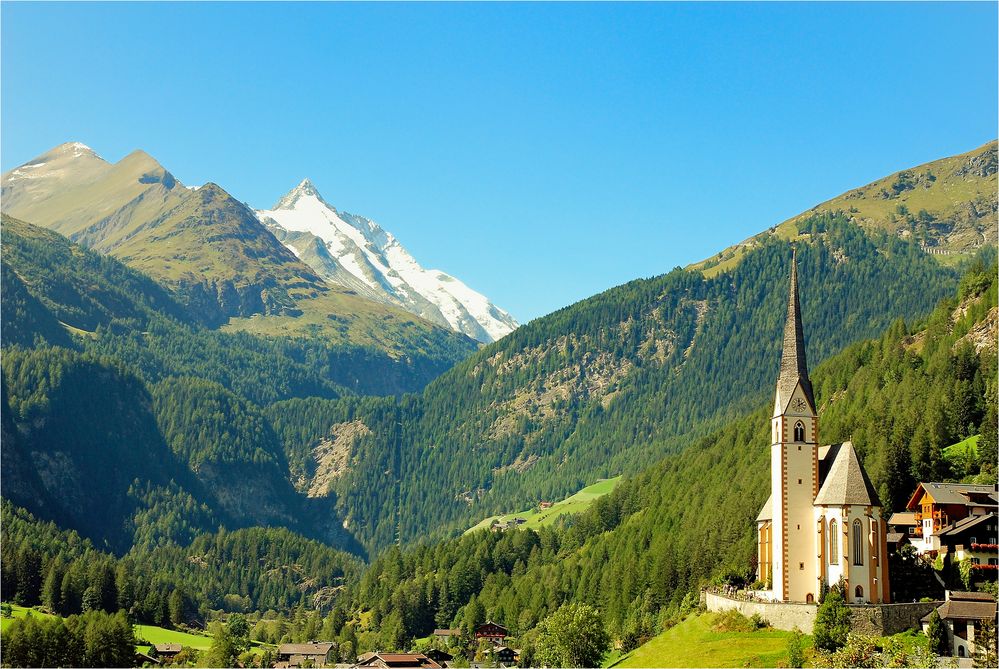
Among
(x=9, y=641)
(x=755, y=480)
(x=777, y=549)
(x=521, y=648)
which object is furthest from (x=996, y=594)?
(x=9, y=641)

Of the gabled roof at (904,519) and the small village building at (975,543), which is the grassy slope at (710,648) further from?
the gabled roof at (904,519)

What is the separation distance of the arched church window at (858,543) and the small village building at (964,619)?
839 cm

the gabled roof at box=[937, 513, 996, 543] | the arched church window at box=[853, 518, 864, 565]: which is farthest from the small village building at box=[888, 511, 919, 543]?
the arched church window at box=[853, 518, 864, 565]

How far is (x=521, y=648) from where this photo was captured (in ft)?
637

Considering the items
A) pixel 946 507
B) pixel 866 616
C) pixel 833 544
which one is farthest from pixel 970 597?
pixel 946 507

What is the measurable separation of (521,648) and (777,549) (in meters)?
75.9

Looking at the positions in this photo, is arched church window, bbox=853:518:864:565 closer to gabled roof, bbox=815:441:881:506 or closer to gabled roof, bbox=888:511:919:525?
gabled roof, bbox=815:441:881:506

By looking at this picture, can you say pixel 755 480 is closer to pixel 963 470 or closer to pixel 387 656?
pixel 963 470

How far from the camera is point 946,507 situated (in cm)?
13388

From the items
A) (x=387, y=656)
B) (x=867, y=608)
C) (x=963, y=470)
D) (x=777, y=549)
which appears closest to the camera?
(x=867, y=608)

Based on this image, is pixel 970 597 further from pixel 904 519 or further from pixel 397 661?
pixel 397 661

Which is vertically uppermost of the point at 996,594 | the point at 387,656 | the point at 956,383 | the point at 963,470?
the point at 956,383

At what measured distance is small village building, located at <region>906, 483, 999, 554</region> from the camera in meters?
133

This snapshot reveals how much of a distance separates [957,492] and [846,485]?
19038 millimetres
